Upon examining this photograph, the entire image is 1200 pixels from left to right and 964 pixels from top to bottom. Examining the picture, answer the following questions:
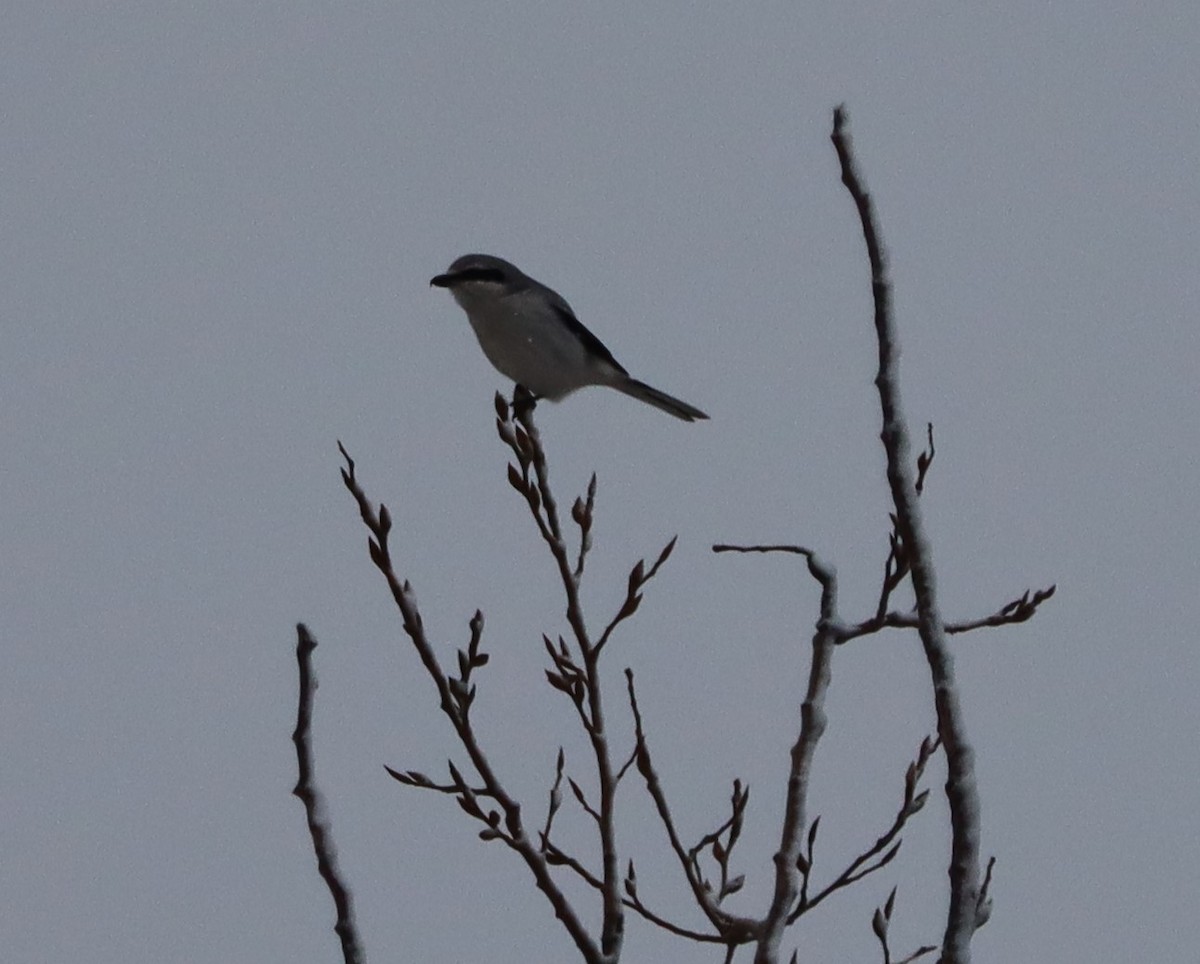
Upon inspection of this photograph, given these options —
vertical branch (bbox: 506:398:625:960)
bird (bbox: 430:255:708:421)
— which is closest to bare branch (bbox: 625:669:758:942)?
vertical branch (bbox: 506:398:625:960)

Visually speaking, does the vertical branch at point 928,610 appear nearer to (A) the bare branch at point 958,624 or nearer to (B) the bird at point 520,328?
(A) the bare branch at point 958,624

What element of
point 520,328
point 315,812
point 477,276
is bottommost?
point 315,812

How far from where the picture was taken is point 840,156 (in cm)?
228

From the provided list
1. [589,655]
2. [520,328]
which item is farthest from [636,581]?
[520,328]

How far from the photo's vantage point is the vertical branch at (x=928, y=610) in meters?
2.11

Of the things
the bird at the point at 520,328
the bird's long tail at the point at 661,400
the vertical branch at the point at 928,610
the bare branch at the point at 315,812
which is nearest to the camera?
the vertical branch at the point at 928,610

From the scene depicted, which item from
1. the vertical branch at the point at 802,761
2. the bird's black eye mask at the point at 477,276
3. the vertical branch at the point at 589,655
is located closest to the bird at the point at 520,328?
the bird's black eye mask at the point at 477,276

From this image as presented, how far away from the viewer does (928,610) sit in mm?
2182

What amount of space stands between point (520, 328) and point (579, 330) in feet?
1.42

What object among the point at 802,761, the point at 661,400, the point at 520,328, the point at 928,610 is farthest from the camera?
the point at 661,400

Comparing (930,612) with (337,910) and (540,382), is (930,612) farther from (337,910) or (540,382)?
(540,382)

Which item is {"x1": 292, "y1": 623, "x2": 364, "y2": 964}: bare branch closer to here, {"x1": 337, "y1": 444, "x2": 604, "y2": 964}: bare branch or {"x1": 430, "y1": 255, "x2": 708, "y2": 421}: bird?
{"x1": 337, "y1": 444, "x2": 604, "y2": 964}: bare branch

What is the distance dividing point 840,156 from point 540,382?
17.0ft

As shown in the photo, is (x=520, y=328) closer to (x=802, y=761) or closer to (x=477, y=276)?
(x=477, y=276)
